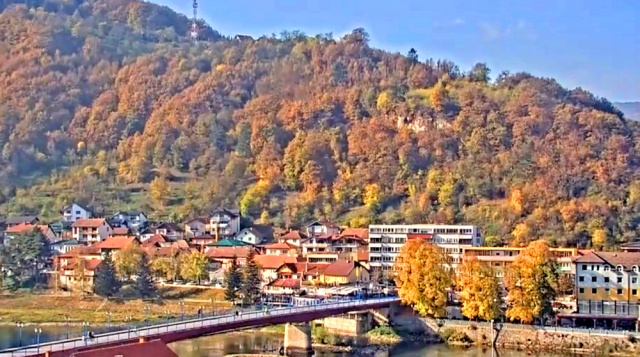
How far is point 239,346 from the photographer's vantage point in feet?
144

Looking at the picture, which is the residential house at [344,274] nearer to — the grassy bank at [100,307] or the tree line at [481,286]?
the grassy bank at [100,307]

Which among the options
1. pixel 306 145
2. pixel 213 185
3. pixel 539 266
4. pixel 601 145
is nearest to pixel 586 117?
pixel 601 145

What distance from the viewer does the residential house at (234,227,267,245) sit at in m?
76.6

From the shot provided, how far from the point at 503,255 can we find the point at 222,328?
26.7 m

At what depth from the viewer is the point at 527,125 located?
291 ft

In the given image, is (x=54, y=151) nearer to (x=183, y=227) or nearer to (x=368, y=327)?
(x=183, y=227)

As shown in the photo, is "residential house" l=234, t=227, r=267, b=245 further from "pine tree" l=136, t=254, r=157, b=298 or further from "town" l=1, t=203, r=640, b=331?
"pine tree" l=136, t=254, r=157, b=298

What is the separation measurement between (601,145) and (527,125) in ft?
24.8

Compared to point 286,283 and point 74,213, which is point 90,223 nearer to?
point 74,213

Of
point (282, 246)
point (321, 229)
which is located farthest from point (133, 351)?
point (321, 229)

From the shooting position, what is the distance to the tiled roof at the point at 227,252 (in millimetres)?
67062

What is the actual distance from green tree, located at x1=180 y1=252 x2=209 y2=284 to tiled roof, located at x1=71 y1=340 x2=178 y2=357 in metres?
33.4

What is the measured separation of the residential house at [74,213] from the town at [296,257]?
0.38 metres

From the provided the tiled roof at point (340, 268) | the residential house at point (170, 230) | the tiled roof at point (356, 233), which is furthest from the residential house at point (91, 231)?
the tiled roof at point (340, 268)
